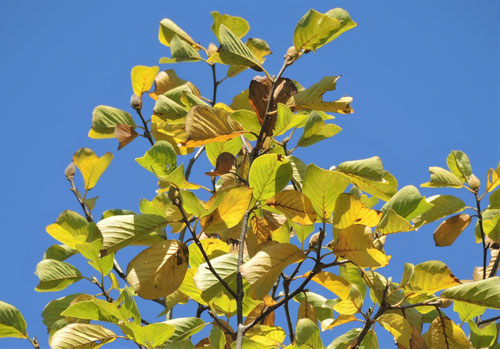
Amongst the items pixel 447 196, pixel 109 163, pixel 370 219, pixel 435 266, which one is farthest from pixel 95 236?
pixel 447 196

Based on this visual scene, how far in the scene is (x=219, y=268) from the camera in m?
1.17

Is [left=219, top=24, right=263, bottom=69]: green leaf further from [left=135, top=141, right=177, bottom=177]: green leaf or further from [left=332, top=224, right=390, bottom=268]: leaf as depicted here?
[left=332, top=224, right=390, bottom=268]: leaf

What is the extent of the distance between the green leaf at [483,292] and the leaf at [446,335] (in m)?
0.15

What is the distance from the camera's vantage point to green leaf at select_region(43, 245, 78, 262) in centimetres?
188

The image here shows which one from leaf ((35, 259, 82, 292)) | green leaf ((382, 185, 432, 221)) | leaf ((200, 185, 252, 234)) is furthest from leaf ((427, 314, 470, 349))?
leaf ((35, 259, 82, 292))

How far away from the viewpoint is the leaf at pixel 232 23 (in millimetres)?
2041

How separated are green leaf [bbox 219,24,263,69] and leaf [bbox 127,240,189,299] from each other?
0.47m

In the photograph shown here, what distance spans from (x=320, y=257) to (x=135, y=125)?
99 centimetres

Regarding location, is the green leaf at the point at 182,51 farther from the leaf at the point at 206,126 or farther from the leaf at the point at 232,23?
the leaf at the point at 206,126

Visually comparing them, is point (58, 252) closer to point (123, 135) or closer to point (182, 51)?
point (123, 135)

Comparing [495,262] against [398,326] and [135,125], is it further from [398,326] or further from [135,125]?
[135,125]

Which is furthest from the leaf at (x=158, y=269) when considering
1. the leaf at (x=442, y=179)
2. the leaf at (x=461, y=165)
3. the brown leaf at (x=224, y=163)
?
the leaf at (x=461, y=165)

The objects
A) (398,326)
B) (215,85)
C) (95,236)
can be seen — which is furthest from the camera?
(215,85)

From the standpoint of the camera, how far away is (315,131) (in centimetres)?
142
